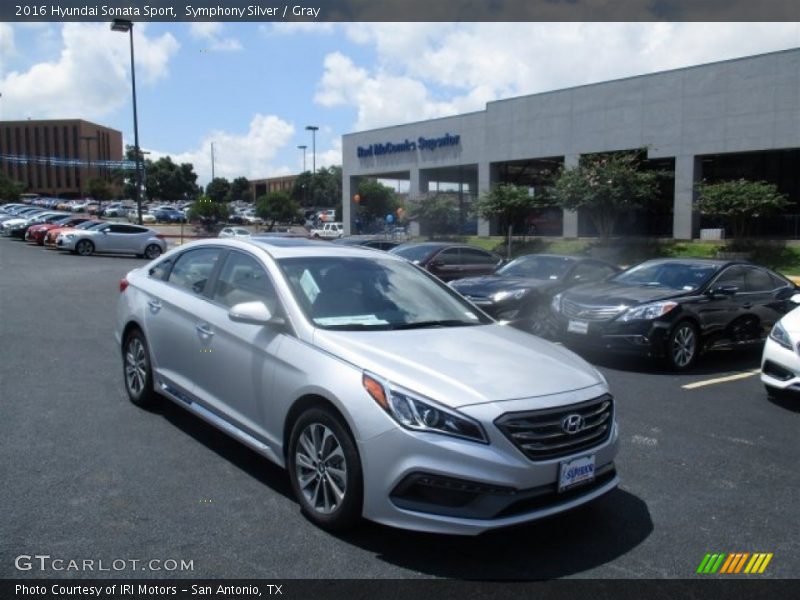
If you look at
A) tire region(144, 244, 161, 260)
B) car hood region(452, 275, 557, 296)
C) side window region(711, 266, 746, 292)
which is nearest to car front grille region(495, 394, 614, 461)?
side window region(711, 266, 746, 292)

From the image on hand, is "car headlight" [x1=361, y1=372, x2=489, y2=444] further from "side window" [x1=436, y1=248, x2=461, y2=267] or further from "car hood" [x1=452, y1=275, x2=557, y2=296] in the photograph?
"side window" [x1=436, y1=248, x2=461, y2=267]

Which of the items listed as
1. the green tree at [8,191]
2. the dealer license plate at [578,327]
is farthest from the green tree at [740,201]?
the green tree at [8,191]

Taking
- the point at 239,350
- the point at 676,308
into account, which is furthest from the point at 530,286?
the point at 239,350

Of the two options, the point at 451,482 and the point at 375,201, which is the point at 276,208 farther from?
the point at 451,482

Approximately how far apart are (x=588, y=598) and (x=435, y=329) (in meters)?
1.87

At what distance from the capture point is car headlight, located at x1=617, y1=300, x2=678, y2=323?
834cm

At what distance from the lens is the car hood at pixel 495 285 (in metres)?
10.6

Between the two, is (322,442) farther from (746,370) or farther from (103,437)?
(746,370)

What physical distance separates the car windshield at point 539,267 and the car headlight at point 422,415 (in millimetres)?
8133

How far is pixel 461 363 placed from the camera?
385 cm

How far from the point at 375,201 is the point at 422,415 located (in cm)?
6320

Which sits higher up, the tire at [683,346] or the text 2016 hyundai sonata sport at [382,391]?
the text 2016 hyundai sonata sport at [382,391]

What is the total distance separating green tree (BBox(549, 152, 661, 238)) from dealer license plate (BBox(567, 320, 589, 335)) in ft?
63.6

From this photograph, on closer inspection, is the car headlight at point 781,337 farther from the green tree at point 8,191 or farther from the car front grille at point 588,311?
the green tree at point 8,191
